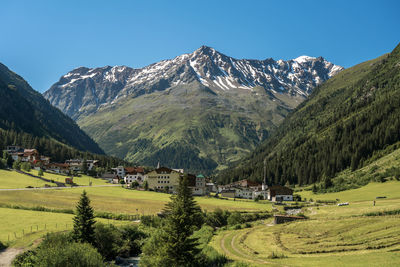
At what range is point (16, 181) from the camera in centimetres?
12544

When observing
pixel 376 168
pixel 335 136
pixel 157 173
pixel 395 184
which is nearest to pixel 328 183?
pixel 376 168

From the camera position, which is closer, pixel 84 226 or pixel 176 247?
pixel 176 247

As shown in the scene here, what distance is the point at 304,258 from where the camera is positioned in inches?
1769

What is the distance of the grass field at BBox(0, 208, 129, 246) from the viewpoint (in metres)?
56.0

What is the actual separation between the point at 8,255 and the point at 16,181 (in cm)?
8656

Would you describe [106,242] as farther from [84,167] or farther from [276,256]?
[84,167]

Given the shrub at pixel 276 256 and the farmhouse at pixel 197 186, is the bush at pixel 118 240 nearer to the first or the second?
the shrub at pixel 276 256

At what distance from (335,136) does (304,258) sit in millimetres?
165366

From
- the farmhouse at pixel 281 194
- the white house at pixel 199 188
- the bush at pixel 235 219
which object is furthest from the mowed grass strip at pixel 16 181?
the farmhouse at pixel 281 194

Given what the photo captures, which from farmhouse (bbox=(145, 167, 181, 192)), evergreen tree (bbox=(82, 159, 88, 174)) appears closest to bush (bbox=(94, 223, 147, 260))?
farmhouse (bbox=(145, 167, 181, 192))

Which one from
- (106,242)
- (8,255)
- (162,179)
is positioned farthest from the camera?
(162,179)

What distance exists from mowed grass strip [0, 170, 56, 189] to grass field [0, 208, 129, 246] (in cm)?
4501

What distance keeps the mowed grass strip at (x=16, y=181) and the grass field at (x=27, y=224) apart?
148 feet

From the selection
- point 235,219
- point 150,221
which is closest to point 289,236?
point 235,219
